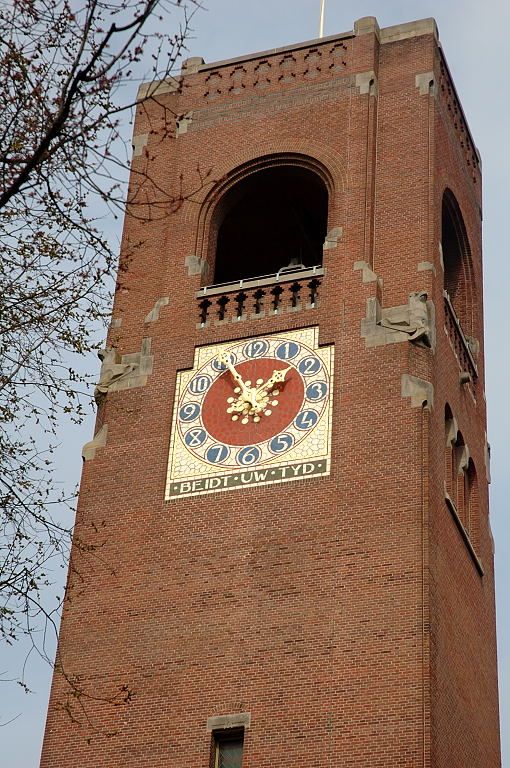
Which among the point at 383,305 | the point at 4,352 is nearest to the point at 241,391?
the point at 383,305

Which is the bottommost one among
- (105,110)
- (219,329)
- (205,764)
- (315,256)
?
(205,764)

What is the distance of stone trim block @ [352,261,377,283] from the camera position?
28.0 m

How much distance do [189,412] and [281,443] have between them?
1.89 m

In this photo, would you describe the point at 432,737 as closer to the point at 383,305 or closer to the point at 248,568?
the point at 248,568

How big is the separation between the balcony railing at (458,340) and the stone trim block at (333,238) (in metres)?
2.08

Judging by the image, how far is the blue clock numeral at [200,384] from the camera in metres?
28.0

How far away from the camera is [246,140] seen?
3120 centimetres

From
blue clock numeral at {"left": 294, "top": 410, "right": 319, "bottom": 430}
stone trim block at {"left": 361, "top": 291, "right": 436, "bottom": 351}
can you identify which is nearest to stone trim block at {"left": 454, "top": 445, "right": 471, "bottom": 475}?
stone trim block at {"left": 361, "top": 291, "right": 436, "bottom": 351}

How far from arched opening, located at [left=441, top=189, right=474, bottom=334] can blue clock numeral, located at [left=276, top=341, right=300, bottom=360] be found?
5234 mm

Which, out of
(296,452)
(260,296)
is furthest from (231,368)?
(296,452)

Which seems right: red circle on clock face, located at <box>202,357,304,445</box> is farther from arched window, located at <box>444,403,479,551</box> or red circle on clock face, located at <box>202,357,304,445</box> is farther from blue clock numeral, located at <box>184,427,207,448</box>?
arched window, located at <box>444,403,479,551</box>

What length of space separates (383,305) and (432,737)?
7722mm

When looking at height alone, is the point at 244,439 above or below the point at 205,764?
above

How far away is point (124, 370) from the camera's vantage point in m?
28.8
